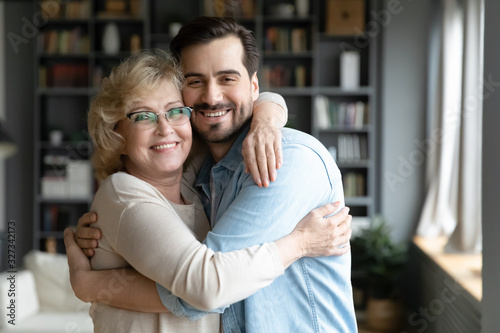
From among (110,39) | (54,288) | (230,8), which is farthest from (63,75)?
(54,288)

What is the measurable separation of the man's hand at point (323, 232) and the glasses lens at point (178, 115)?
433 mm

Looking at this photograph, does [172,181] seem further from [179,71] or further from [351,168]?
[351,168]

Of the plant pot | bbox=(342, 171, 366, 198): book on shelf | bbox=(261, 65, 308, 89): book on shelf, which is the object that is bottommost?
the plant pot

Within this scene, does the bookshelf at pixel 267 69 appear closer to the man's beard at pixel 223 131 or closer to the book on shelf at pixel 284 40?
the book on shelf at pixel 284 40

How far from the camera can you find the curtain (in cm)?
382

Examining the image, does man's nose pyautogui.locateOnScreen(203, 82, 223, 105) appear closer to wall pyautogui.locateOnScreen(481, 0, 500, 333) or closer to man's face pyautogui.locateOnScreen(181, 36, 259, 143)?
man's face pyautogui.locateOnScreen(181, 36, 259, 143)

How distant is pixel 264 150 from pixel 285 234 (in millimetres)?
210

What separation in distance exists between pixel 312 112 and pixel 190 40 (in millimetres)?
4421

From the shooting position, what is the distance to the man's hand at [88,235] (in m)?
1.43

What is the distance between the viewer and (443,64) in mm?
4875

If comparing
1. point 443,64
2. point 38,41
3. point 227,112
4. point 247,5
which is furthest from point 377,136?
point 227,112

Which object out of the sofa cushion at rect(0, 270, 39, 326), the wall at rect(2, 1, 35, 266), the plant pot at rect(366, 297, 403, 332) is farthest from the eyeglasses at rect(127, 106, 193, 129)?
the wall at rect(2, 1, 35, 266)

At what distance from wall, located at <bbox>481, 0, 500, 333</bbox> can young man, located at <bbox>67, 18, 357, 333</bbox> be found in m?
0.95

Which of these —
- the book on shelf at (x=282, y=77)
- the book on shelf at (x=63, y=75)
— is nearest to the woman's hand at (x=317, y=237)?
the book on shelf at (x=282, y=77)
